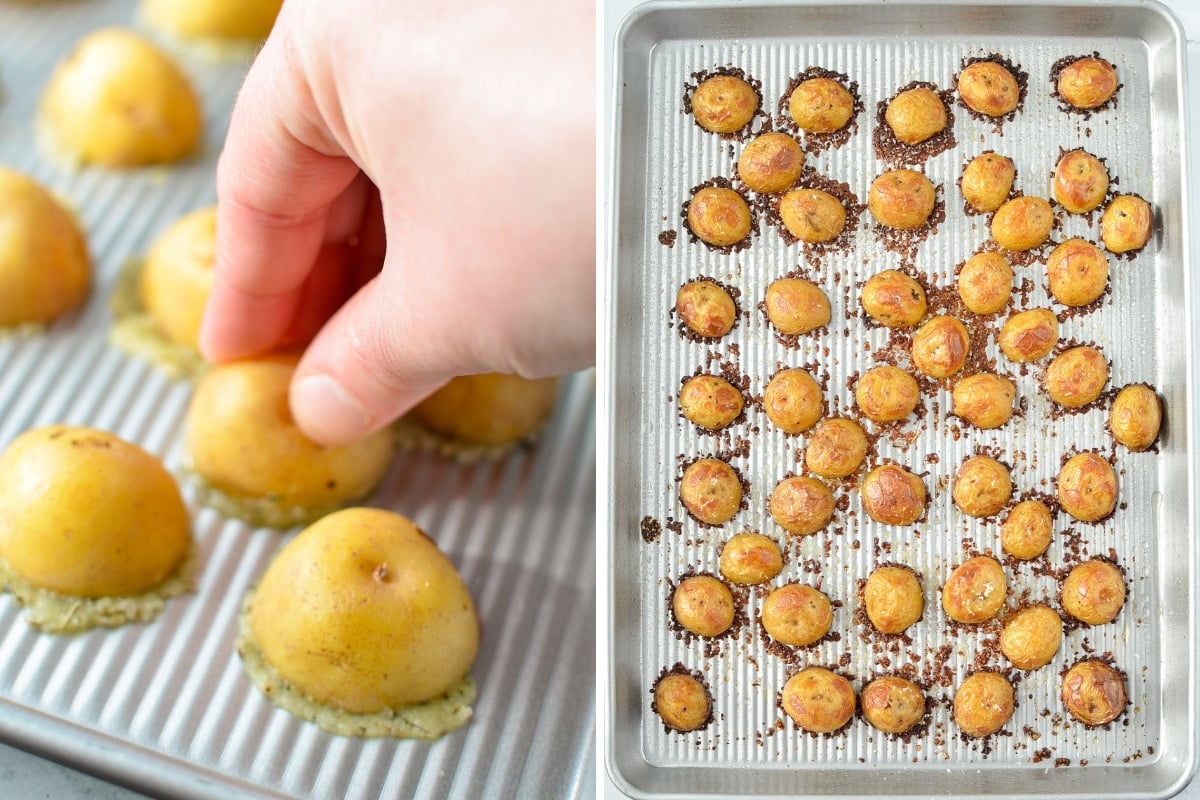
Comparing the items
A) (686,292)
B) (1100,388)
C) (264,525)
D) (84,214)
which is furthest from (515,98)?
(84,214)

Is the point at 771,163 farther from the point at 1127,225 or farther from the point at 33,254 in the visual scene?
the point at 33,254

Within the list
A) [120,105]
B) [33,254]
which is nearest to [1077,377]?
[33,254]

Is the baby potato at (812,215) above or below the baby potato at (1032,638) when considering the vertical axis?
above

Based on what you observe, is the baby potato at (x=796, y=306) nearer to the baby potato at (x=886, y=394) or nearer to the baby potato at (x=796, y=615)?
the baby potato at (x=886, y=394)

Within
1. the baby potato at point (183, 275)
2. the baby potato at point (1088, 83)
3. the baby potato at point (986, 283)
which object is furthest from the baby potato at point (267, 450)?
the baby potato at point (1088, 83)

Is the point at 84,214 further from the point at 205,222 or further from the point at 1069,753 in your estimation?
the point at 1069,753
